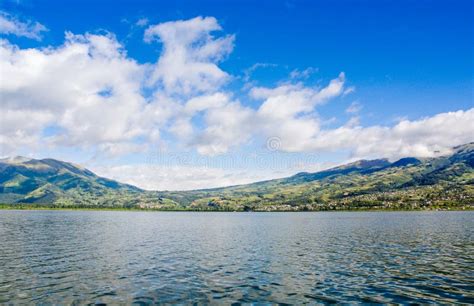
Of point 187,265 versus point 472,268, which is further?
point 187,265

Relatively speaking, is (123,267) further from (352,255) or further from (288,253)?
(352,255)

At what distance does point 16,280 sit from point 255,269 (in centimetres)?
3043

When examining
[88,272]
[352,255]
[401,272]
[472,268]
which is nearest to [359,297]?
[401,272]

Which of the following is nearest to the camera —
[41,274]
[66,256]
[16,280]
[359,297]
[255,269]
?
[359,297]

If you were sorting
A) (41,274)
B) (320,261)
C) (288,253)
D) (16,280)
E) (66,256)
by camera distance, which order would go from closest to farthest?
(16,280) → (41,274) → (320,261) → (66,256) → (288,253)

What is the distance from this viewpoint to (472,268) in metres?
48.4

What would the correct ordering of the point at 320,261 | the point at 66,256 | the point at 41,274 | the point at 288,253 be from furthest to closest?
the point at 288,253, the point at 66,256, the point at 320,261, the point at 41,274

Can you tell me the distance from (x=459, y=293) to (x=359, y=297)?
10.4 metres

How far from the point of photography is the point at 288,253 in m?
67.0

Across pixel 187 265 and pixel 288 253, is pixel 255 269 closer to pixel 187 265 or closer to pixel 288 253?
pixel 187 265

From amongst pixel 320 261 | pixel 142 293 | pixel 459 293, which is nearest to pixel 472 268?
pixel 459 293

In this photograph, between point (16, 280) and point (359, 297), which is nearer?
point (359, 297)

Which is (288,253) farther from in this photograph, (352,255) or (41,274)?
(41,274)

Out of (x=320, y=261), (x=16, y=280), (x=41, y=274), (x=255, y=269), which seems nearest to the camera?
(x=16, y=280)
